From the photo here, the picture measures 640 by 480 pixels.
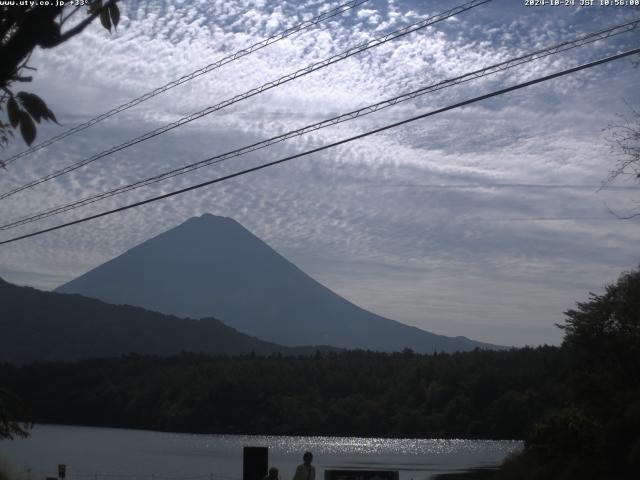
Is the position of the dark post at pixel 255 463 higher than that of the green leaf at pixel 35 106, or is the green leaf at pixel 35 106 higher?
the green leaf at pixel 35 106

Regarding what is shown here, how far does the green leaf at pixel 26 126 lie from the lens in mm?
4094

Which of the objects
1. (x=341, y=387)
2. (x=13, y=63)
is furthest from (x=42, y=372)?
(x=13, y=63)

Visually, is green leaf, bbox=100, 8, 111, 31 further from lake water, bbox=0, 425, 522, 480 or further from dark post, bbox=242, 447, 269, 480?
lake water, bbox=0, 425, 522, 480

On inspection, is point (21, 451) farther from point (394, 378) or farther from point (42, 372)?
point (394, 378)

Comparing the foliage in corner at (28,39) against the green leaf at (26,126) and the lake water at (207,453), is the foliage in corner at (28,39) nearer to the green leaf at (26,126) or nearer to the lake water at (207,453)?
the green leaf at (26,126)

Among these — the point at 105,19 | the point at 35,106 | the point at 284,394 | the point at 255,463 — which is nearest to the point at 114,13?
the point at 105,19

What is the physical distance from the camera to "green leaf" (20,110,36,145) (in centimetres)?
409

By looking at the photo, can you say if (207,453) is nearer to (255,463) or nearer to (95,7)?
(255,463)

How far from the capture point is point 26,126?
411 centimetres

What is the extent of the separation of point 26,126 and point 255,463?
1077 centimetres

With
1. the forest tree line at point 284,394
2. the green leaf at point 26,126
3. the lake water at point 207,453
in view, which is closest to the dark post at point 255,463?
the green leaf at point 26,126

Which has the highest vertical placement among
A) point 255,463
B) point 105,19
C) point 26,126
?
point 105,19

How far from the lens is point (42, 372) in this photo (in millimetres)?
121312

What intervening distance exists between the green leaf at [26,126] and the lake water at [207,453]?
57896 mm
